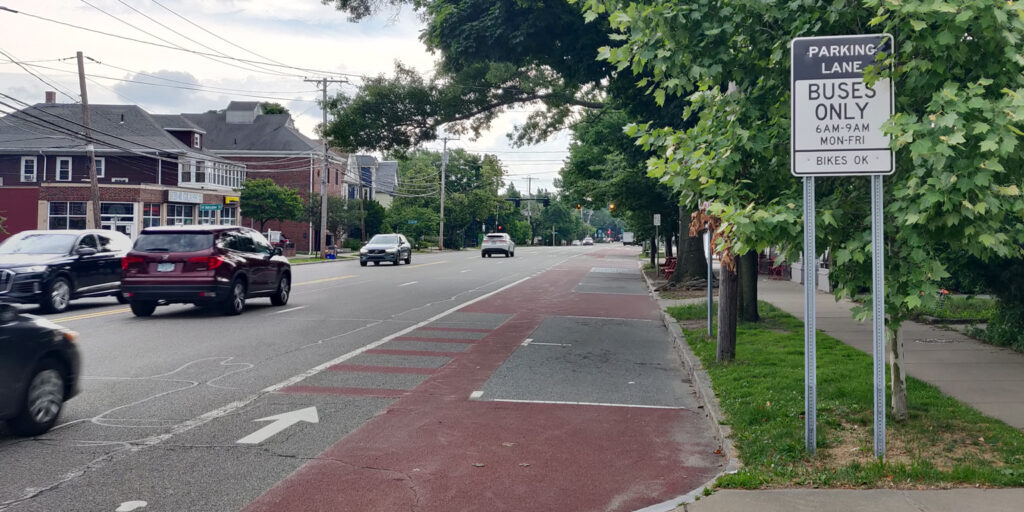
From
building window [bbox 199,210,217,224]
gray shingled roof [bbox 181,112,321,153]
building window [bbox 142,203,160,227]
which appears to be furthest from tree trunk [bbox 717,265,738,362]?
Answer: gray shingled roof [bbox 181,112,321,153]

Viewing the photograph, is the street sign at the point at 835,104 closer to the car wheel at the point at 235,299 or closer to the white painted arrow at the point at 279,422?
the white painted arrow at the point at 279,422

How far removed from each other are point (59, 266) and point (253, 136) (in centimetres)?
6170

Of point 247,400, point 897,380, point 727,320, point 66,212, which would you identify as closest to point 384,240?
point 66,212

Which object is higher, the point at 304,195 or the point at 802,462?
the point at 304,195

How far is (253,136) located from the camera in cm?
7569

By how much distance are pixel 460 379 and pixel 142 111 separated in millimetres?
55766

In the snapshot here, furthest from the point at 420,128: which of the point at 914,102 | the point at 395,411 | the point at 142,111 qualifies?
the point at 142,111

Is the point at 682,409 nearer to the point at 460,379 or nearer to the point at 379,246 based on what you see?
the point at 460,379

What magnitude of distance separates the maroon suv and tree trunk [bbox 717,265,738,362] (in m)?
9.75

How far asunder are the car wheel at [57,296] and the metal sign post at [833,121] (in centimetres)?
1521

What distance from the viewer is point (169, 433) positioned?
6.87 metres

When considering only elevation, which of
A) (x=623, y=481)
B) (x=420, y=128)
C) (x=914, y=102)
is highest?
(x=420, y=128)

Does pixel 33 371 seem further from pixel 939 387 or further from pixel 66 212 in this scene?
pixel 66 212

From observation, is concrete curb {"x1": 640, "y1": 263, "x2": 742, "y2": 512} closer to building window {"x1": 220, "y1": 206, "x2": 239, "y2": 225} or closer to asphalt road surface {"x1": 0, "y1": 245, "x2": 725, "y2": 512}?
asphalt road surface {"x1": 0, "y1": 245, "x2": 725, "y2": 512}
